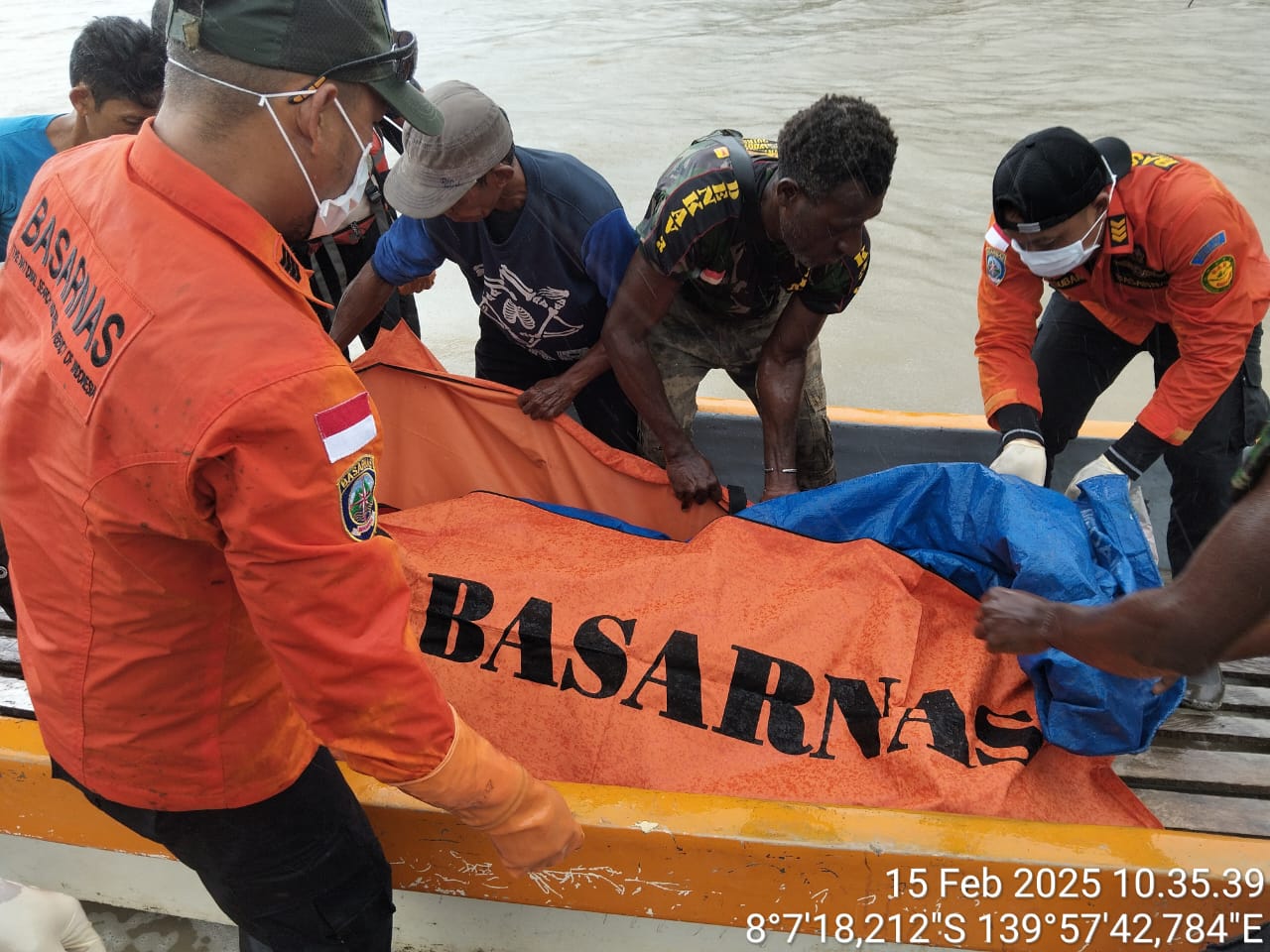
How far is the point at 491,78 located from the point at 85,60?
10.0 meters

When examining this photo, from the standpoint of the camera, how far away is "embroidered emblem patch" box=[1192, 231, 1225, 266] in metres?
2.35

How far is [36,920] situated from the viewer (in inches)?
66.3

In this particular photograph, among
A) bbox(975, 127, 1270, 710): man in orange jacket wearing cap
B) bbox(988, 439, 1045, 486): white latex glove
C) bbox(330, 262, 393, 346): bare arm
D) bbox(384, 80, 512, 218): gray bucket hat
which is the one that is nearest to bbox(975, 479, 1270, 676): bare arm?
bbox(975, 127, 1270, 710): man in orange jacket wearing cap

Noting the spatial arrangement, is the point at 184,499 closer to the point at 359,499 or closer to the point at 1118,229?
the point at 359,499

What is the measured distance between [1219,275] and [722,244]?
120 centimetres

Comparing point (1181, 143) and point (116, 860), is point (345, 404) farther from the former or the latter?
point (1181, 143)

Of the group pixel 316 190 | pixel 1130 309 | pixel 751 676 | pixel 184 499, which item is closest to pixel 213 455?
pixel 184 499

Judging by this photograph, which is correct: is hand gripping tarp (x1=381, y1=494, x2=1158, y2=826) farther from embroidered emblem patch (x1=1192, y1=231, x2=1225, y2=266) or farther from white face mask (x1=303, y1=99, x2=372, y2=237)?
white face mask (x1=303, y1=99, x2=372, y2=237)

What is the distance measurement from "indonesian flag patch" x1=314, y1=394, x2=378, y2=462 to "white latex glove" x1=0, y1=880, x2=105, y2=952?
1157 mm

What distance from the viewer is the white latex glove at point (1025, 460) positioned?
266 cm

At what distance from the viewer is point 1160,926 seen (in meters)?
1.79

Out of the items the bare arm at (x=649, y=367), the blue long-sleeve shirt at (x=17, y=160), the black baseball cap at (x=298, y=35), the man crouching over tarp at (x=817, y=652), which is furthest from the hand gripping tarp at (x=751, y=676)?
the blue long-sleeve shirt at (x=17, y=160)

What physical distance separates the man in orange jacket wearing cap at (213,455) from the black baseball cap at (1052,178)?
159 cm

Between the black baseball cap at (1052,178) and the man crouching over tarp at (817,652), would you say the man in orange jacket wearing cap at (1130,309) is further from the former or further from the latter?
the man crouching over tarp at (817,652)
